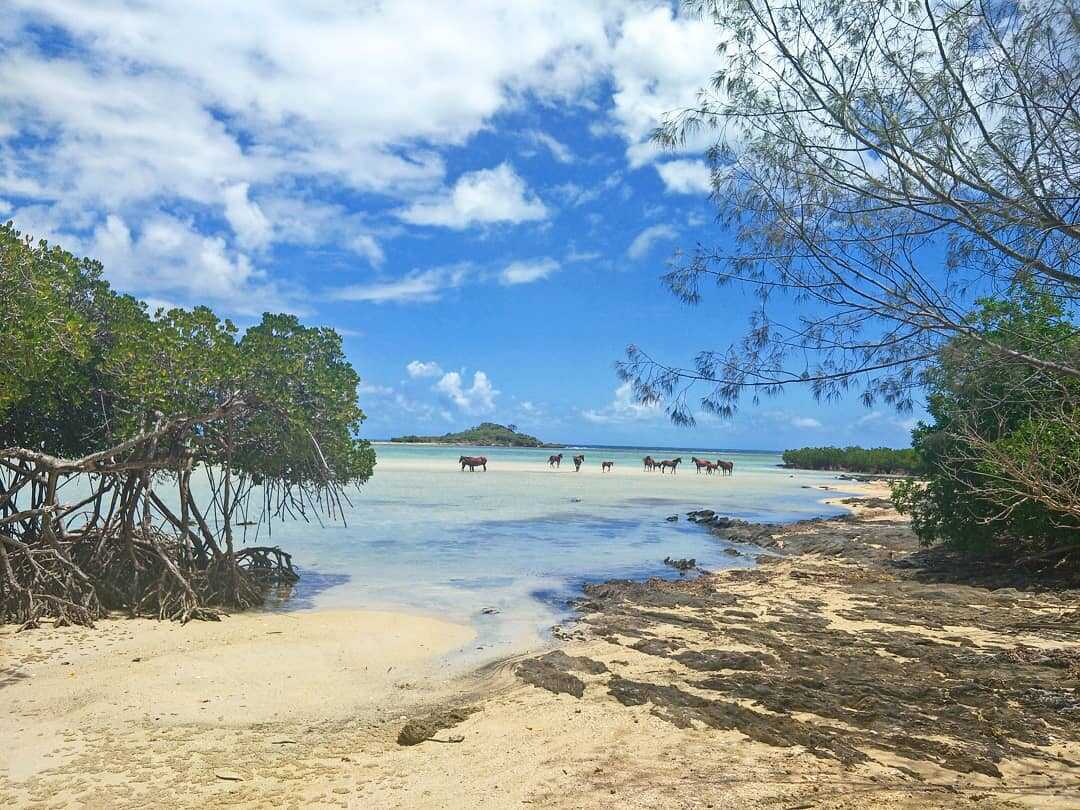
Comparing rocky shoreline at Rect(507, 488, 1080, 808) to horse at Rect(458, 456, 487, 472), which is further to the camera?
horse at Rect(458, 456, 487, 472)

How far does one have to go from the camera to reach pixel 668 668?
748 cm

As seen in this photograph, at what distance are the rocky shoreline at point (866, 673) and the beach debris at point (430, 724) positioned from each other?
3.20 feet

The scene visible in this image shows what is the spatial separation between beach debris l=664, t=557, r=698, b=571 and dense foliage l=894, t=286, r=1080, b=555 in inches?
168

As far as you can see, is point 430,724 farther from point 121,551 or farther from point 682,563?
point 682,563

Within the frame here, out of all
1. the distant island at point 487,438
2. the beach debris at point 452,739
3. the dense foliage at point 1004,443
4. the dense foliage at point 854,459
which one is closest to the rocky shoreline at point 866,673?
the dense foliage at point 1004,443

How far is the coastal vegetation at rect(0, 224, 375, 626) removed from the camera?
29.4 ft

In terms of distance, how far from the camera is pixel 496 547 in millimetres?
17922

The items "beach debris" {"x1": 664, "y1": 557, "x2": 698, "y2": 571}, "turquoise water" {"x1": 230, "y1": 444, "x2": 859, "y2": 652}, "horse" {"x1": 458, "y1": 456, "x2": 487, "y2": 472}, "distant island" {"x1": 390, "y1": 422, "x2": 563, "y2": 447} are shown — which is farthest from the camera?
"distant island" {"x1": 390, "y1": 422, "x2": 563, "y2": 447}

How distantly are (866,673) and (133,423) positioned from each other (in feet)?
30.7

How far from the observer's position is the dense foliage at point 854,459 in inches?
2569

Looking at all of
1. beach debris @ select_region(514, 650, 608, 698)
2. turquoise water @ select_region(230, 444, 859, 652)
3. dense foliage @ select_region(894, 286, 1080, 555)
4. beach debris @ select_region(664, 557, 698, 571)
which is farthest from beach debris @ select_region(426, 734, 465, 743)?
beach debris @ select_region(664, 557, 698, 571)

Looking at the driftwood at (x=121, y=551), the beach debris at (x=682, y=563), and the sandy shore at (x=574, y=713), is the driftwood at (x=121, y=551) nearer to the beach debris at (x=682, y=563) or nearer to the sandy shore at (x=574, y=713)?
the sandy shore at (x=574, y=713)

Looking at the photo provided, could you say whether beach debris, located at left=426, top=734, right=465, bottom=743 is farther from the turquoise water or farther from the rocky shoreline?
the turquoise water

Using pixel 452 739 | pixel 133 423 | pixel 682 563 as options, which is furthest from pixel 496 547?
pixel 452 739
